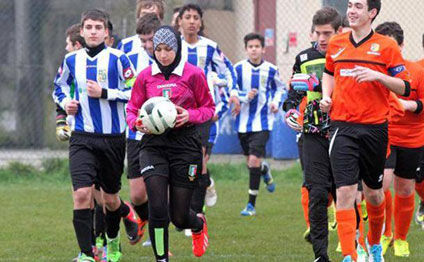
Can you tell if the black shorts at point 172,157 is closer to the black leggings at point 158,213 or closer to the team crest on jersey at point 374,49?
the black leggings at point 158,213

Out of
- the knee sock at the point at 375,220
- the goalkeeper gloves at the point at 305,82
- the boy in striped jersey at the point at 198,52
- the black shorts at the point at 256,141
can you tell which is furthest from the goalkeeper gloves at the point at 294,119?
the black shorts at the point at 256,141

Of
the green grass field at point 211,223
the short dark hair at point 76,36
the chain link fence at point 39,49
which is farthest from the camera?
the chain link fence at point 39,49

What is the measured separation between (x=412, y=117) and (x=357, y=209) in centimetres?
115

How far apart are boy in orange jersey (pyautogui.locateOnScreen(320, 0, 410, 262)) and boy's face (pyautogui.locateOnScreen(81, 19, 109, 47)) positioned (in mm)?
2036

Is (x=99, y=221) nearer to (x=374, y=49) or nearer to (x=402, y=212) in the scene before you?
(x=402, y=212)

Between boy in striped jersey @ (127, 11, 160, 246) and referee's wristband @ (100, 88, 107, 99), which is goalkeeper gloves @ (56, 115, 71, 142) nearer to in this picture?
referee's wristband @ (100, 88, 107, 99)

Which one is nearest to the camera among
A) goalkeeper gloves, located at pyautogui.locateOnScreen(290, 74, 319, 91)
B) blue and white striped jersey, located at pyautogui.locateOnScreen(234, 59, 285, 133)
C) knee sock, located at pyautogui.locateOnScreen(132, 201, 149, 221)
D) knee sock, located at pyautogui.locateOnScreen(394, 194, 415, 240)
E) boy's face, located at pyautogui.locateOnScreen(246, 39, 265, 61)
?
goalkeeper gloves, located at pyautogui.locateOnScreen(290, 74, 319, 91)

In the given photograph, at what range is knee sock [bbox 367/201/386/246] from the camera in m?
7.50

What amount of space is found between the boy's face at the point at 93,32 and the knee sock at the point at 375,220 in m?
2.63

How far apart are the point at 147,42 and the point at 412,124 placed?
2595 mm

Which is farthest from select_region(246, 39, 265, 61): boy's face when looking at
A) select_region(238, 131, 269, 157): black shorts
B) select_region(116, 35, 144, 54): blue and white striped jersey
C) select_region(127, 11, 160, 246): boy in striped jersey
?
select_region(127, 11, 160, 246): boy in striped jersey

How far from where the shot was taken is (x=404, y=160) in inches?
339

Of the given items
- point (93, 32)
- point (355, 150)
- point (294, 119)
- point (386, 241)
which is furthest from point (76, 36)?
point (386, 241)

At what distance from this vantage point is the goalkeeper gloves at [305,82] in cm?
766
